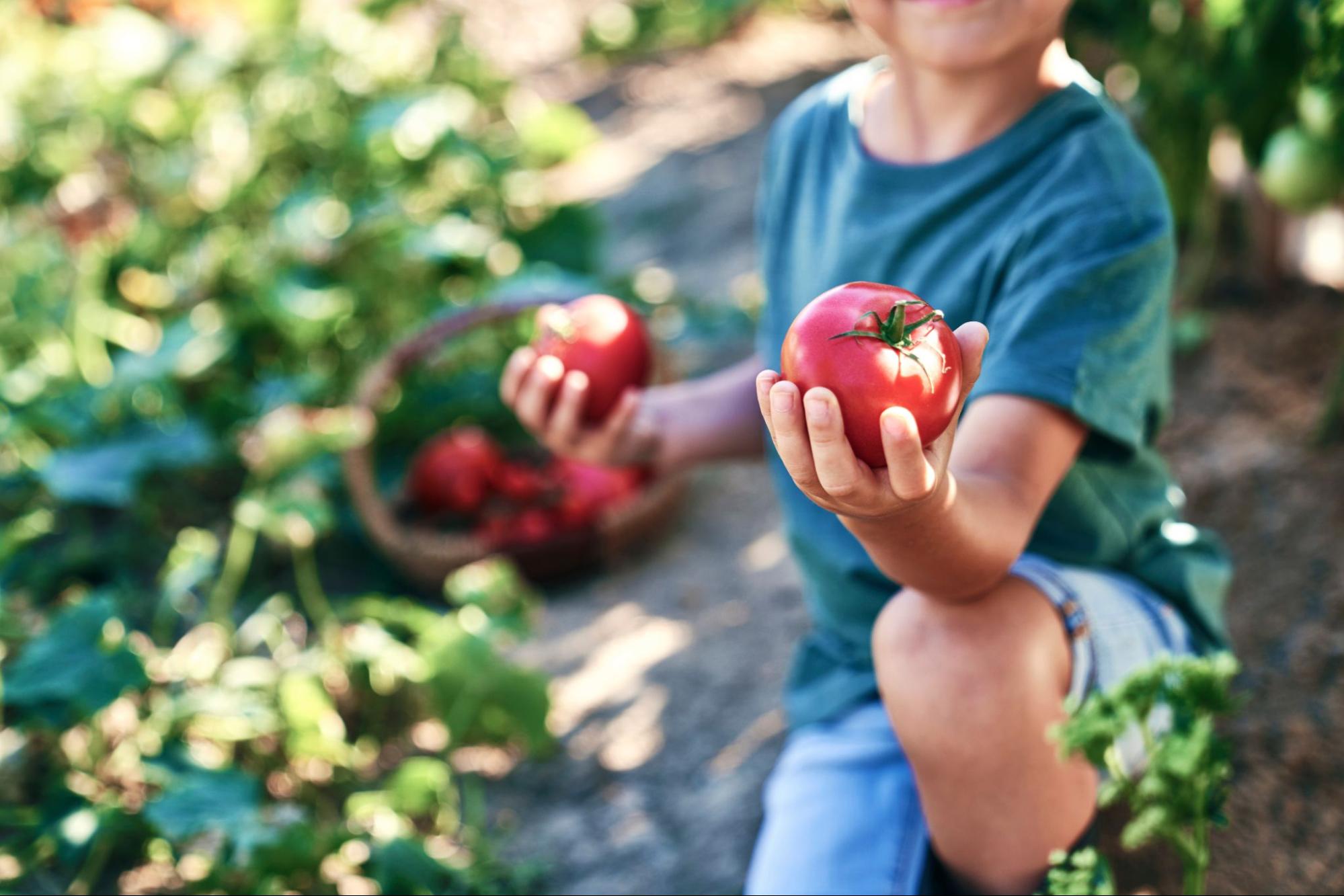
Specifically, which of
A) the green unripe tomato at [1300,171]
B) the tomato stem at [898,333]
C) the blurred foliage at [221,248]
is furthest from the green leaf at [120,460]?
the green unripe tomato at [1300,171]

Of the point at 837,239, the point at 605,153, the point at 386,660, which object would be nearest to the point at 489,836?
the point at 386,660

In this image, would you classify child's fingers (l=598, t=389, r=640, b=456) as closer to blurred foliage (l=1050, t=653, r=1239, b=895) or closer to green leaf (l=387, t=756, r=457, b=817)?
green leaf (l=387, t=756, r=457, b=817)

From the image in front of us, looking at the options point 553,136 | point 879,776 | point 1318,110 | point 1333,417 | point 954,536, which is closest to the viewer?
point 954,536

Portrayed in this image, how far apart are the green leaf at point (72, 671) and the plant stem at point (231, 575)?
0.39 meters

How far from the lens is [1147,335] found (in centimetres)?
122

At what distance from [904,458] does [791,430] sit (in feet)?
0.28

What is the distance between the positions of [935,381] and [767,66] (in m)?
4.21

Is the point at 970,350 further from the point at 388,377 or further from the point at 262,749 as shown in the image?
the point at 388,377

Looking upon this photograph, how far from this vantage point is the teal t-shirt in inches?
46.5

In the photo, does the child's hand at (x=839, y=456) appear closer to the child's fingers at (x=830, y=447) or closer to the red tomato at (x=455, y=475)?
the child's fingers at (x=830, y=447)

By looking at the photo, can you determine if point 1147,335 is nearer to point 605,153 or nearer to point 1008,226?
point 1008,226

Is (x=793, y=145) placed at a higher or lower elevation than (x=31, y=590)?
higher

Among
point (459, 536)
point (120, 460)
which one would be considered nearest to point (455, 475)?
point (459, 536)

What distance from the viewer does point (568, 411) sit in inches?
60.1
